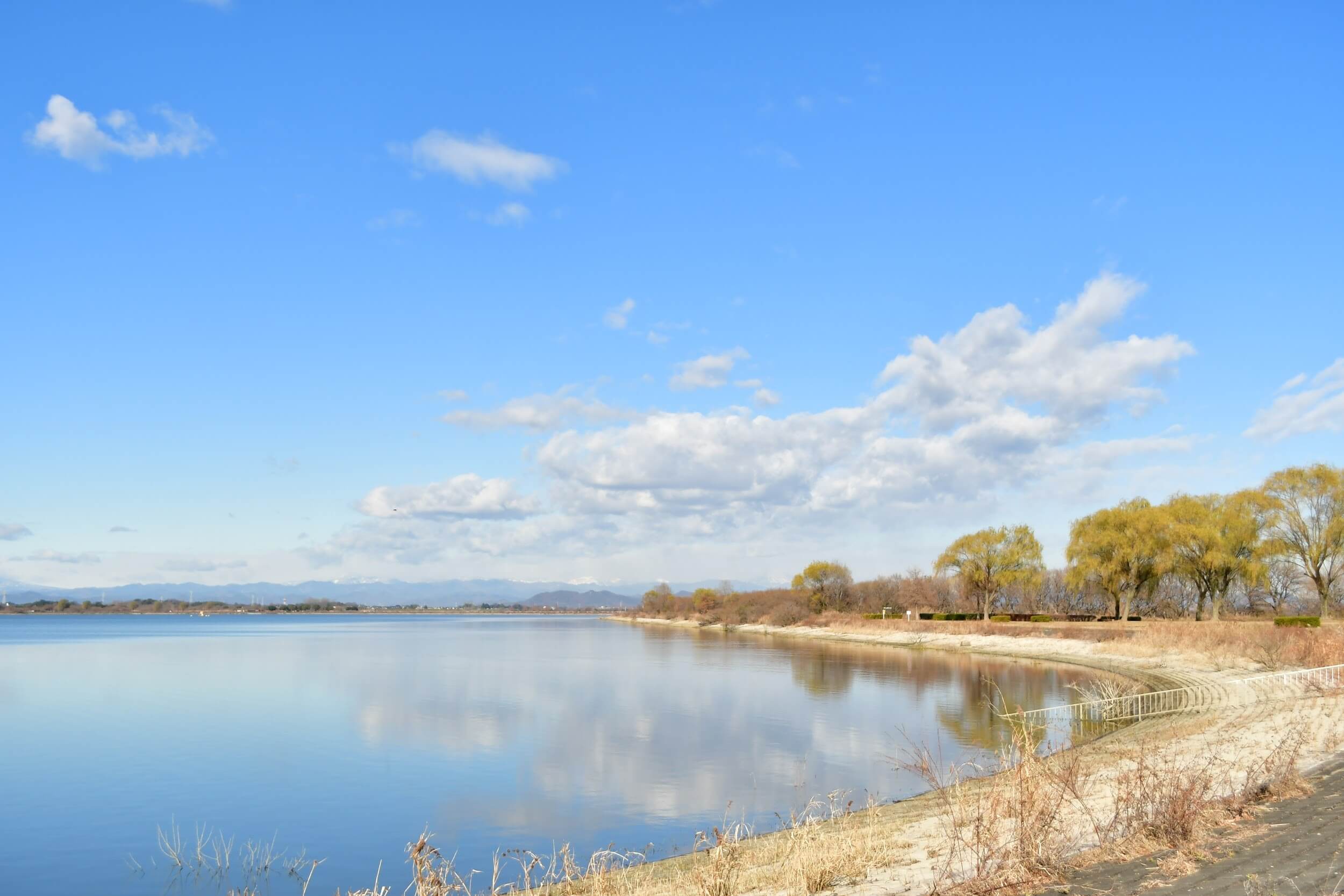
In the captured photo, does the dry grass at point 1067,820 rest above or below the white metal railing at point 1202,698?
above

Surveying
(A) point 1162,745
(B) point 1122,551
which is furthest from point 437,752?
(B) point 1122,551

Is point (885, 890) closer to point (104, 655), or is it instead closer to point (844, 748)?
point (844, 748)

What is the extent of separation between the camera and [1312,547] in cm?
6266

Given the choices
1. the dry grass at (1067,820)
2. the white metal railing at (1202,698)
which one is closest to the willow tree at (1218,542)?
the white metal railing at (1202,698)

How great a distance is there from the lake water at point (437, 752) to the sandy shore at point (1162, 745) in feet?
→ 8.72

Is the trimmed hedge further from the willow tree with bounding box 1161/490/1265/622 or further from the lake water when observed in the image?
the lake water

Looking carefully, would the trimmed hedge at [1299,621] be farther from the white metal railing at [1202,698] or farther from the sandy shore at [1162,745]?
the white metal railing at [1202,698]

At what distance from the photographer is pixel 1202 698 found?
2770 cm

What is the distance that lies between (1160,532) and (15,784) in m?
67.0

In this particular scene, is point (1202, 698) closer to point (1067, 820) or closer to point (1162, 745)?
point (1162, 745)

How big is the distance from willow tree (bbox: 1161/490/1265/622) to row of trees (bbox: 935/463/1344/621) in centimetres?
7

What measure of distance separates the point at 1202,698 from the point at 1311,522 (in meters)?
45.6

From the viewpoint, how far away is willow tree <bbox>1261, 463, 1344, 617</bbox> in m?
62.0

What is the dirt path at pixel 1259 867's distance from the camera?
8.05 meters
